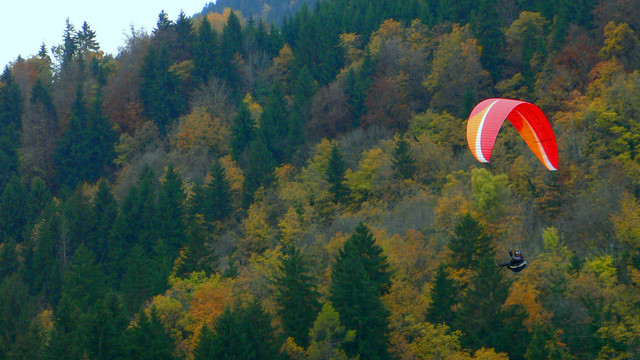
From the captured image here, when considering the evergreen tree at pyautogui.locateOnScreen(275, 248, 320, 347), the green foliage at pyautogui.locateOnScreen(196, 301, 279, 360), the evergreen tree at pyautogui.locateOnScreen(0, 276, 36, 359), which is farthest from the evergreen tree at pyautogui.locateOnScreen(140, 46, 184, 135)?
the green foliage at pyautogui.locateOnScreen(196, 301, 279, 360)

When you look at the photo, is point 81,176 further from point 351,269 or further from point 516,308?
point 516,308

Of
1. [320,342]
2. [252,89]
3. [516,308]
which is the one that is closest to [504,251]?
[516,308]

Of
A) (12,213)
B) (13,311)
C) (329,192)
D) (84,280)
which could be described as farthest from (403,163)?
(12,213)

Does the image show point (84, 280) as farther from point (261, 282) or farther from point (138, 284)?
point (261, 282)

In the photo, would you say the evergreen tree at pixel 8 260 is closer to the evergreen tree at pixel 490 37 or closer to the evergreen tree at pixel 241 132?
the evergreen tree at pixel 241 132

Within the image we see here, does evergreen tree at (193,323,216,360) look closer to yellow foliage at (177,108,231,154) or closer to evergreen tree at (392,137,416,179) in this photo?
evergreen tree at (392,137,416,179)

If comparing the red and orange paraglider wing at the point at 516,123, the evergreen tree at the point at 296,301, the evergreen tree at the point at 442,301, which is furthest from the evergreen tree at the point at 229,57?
the red and orange paraglider wing at the point at 516,123
